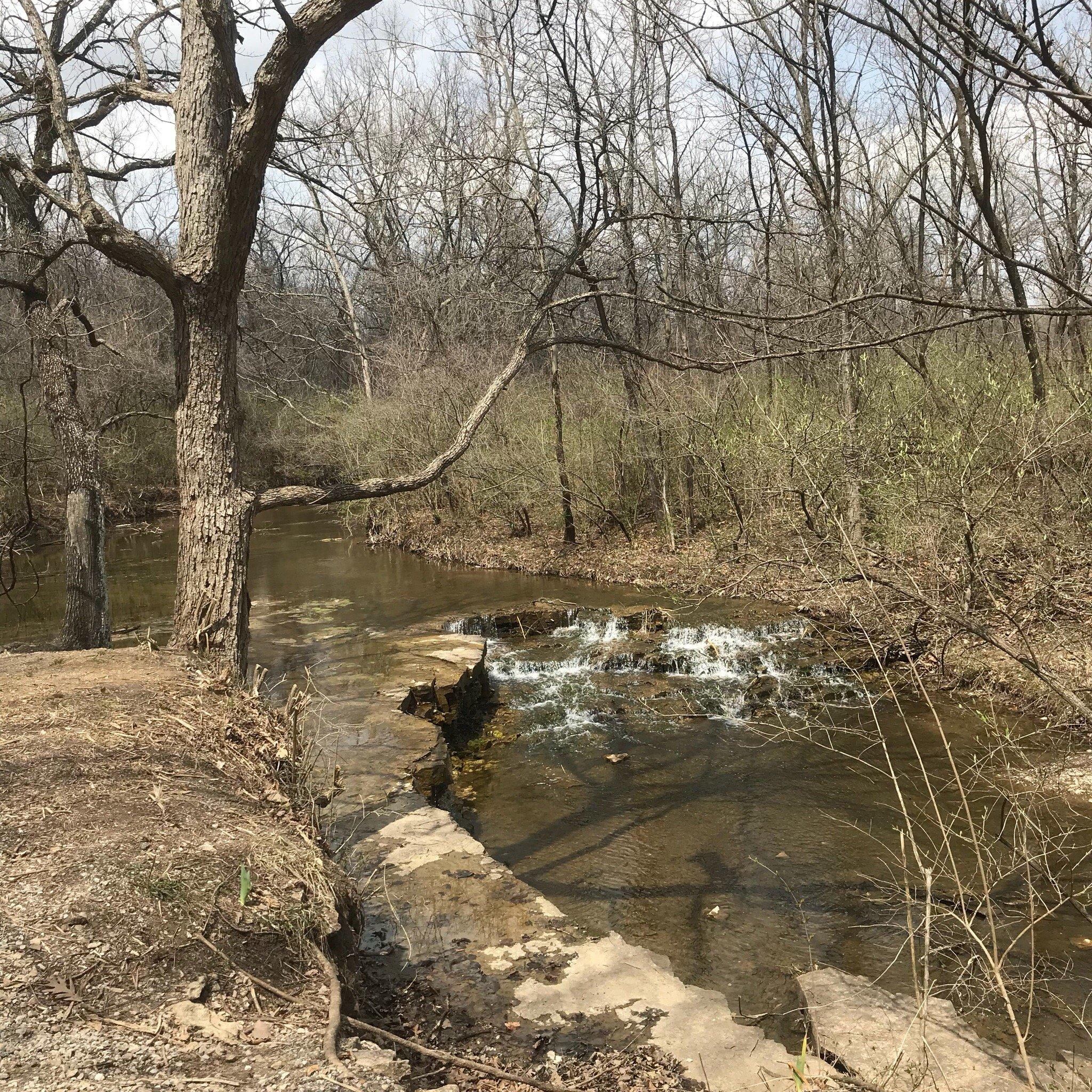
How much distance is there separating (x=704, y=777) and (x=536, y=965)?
3.78 metres

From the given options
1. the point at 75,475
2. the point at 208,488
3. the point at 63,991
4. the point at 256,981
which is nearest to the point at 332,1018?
the point at 256,981

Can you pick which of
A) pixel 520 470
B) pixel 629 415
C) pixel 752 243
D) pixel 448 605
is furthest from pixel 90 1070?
pixel 752 243

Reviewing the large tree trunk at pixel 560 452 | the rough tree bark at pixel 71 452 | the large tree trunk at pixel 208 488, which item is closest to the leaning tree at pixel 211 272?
the large tree trunk at pixel 208 488

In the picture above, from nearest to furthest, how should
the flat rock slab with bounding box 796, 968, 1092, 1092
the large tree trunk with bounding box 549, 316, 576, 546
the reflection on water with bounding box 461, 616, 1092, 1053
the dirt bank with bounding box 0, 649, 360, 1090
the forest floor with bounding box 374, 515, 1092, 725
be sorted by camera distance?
the dirt bank with bounding box 0, 649, 360, 1090 → the flat rock slab with bounding box 796, 968, 1092, 1092 → the forest floor with bounding box 374, 515, 1092, 725 → the reflection on water with bounding box 461, 616, 1092, 1053 → the large tree trunk with bounding box 549, 316, 576, 546

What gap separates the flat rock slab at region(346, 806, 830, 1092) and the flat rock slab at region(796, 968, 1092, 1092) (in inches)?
8.9

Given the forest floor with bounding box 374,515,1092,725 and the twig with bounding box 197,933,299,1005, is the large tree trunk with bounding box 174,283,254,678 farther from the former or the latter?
the forest floor with bounding box 374,515,1092,725

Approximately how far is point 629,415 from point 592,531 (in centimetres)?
300

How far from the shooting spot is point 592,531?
16766mm

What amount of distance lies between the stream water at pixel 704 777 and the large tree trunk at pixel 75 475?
2.01 m

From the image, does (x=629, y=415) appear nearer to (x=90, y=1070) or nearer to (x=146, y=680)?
(x=146, y=680)

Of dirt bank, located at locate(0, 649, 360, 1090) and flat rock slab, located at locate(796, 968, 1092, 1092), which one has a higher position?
dirt bank, located at locate(0, 649, 360, 1090)

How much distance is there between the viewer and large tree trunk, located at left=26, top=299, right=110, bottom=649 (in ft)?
25.4

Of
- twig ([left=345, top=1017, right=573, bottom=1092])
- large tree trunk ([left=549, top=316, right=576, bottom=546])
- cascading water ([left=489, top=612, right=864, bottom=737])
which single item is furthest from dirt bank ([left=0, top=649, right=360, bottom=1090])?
large tree trunk ([left=549, top=316, right=576, bottom=546])

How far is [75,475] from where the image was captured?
25.4 ft
